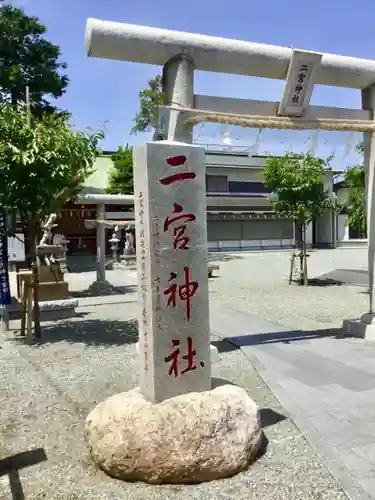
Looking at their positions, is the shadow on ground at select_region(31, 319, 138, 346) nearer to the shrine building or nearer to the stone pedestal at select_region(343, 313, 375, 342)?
the stone pedestal at select_region(343, 313, 375, 342)

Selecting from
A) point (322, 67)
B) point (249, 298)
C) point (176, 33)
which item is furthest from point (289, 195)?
point (176, 33)

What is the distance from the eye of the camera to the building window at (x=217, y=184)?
35.2 m

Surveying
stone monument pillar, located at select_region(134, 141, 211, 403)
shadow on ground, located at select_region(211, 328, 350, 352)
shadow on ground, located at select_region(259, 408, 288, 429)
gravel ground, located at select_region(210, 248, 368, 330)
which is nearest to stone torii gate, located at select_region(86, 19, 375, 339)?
shadow on ground, located at select_region(211, 328, 350, 352)

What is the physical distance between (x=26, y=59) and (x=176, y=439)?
77.3 ft

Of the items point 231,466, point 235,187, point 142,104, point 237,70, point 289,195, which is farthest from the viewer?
point 235,187

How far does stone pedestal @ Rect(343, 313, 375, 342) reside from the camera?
7867 millimetres

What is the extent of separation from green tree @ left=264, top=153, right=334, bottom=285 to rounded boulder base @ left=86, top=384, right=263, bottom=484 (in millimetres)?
12233

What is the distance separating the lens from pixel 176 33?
6.41 meters

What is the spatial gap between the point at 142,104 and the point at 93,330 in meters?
16.5

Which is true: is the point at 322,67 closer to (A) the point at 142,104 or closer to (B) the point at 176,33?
(B) the point at 176,33

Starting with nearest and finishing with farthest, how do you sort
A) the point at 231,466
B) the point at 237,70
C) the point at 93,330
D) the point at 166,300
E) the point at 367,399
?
1. the point at 231,466
2. the point at 166,300
3. the point at 367,399
4. the point at 237,70
5. the point at 93,330

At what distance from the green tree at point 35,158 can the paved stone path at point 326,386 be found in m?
3.87

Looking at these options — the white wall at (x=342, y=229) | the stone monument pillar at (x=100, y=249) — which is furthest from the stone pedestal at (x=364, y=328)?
the white wall at (x=342, y=229)

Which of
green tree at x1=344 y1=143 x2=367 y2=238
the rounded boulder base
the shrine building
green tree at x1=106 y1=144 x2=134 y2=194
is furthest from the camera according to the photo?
the shrine building
